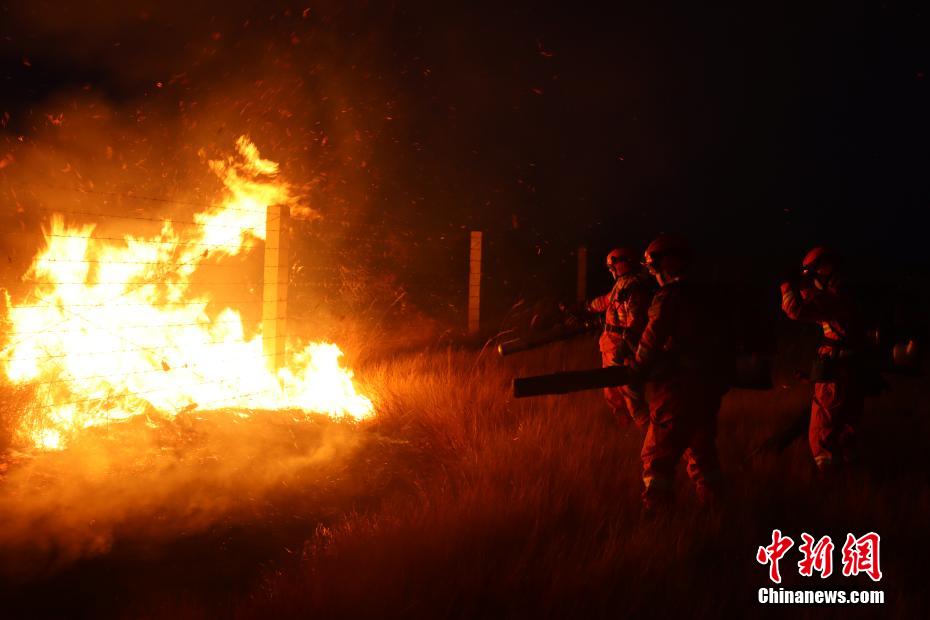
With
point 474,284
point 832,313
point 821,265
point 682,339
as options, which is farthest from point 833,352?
point 474,284

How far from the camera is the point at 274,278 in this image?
6.66 meters

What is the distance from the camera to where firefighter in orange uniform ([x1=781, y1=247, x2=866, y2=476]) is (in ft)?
16.2

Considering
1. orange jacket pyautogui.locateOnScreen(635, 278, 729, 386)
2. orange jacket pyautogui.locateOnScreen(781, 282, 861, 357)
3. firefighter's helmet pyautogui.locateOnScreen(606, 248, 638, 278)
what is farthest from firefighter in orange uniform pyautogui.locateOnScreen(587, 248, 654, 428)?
orange jacket pyautogui.locateOnScreen(635, 278, 729, 386)

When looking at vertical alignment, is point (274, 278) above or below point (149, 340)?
above

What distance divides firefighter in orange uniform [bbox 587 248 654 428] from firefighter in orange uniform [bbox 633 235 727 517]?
127 centimetres

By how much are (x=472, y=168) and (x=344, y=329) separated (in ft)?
20.3

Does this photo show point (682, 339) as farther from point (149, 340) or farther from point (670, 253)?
point (149, 340)

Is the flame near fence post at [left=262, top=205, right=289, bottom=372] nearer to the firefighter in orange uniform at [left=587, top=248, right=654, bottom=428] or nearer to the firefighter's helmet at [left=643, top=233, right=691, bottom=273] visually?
the firefighter in orange uniform at [left=587, top=248, right=654, bottom=428]

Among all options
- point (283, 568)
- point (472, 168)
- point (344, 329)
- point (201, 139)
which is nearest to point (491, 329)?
point (344, 329)

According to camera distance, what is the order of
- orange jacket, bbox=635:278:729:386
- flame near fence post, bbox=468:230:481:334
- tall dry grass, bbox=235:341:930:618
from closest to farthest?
tall dry grass, bbox=235:341:930:618, orange jacket, bbox=635:278:729:386, flame near fence post, bbox=468:230:481:334

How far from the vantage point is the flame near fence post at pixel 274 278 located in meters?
6.62

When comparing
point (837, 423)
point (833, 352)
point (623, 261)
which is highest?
point (623, 261)

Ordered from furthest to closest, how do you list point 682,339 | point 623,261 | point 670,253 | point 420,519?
point 623,261 → point 670,253 → point 682,339 → point 420,519

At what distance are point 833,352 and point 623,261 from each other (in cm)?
190
